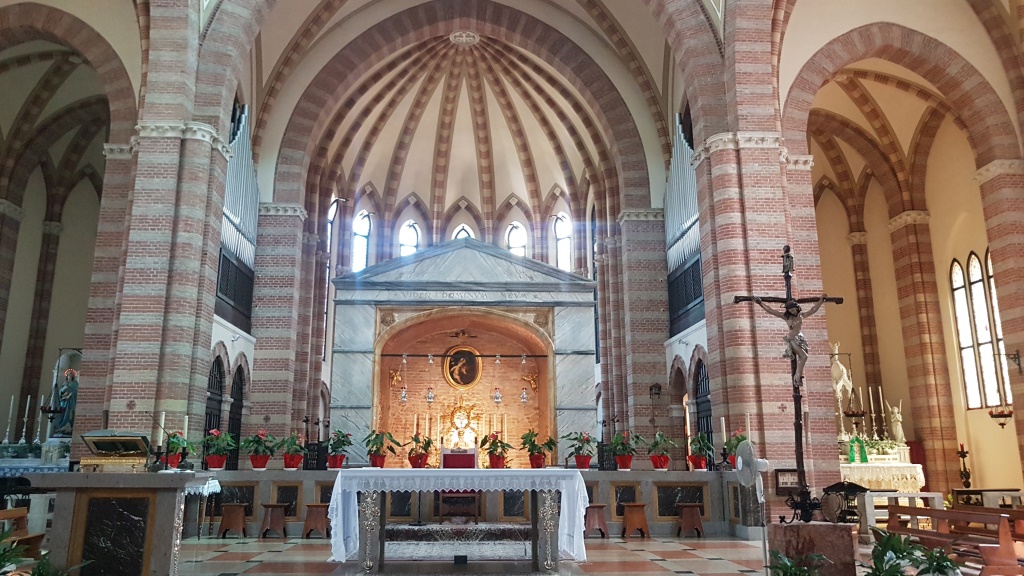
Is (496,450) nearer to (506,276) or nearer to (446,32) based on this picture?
(506,276)

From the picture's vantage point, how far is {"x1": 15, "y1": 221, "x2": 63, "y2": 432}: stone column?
68.2 ft

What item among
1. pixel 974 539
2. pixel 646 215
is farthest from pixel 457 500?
pixel 646 215

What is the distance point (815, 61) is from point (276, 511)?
42.1 feet

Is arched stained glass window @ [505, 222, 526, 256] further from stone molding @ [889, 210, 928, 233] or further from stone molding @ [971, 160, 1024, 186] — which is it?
stone molding @ [971, 160, 1024, 186]

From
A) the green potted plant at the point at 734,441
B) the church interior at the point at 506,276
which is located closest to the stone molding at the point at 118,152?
the church interior at the point at 506,276

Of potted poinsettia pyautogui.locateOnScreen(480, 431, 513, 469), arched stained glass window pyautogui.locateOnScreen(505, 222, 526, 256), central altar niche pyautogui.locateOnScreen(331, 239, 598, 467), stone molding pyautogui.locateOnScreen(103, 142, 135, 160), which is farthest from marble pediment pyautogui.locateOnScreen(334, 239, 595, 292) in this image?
arched stained glass window pyautogui.locateOnScreen(505, 222, 526, 256)

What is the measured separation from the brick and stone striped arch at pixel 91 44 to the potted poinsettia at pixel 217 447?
6.20 metres

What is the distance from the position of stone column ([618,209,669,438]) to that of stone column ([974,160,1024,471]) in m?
7.50

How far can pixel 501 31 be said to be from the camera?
73.0ft

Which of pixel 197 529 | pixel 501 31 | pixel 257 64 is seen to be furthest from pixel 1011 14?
pixel 197 529

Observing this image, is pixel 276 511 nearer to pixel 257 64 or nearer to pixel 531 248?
pixel 257 64

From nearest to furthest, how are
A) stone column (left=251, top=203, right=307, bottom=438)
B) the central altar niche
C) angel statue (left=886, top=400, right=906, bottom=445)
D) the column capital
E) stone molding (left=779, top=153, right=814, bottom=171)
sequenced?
stone molding (left=779, top=153, right=814, bottom=171)
angel statue (left=886, top=400, right=906, bottom=445)
stone column (left=251, top=203, right=307, bottom=438)
the central altar niche
the column capital

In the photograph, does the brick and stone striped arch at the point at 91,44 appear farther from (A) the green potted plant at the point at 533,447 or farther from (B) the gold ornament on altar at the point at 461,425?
(B) the gold ornament on altar at the point at 461,425

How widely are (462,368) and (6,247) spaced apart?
12707 mm
